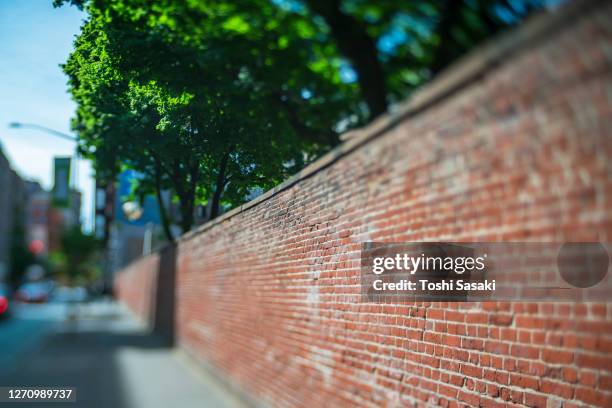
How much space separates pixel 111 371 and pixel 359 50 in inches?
313

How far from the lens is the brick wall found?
2.77m

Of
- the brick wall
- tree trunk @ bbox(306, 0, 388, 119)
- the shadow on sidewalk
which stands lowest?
the shadow on sidewalk

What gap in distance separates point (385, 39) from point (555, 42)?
29.4 ft

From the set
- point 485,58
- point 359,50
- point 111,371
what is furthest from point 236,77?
point 111,371

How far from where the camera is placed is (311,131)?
9.34m

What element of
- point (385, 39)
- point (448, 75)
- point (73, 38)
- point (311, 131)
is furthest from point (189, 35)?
point (448, 75)

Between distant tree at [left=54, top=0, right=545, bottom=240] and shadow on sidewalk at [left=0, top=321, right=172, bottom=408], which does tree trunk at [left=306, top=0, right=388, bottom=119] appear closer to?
distant tree at [left=54, top=0, right=545, bottom=240]

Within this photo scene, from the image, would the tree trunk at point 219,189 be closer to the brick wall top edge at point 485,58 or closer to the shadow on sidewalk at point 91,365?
the brick wall top edge at point 485,58

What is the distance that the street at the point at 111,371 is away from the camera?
32.6 feet

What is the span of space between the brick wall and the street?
3.55 meters

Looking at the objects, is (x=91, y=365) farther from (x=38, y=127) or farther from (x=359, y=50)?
(x=359, y=50)

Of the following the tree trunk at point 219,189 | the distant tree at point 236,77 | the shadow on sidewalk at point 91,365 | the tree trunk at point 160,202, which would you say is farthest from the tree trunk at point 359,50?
the shadow on sidewalk at point 91,365

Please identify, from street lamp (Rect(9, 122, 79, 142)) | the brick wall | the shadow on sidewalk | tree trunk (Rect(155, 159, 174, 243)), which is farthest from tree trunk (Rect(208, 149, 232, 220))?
the shadow on sidewalk

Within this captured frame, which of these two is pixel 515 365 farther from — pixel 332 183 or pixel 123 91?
Answer: pixel 123 91
